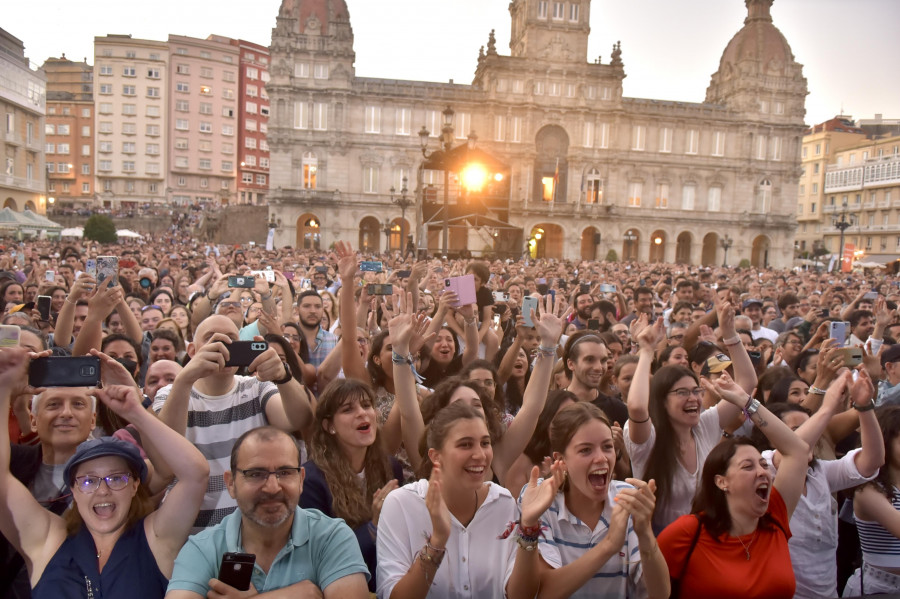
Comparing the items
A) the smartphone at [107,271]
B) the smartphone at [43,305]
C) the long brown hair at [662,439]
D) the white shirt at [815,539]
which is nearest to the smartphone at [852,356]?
the white shirt at [815,539]

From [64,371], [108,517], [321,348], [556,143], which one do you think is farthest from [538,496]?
[556,143]

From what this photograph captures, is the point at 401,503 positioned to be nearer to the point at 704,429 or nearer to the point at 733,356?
the point at 704,429

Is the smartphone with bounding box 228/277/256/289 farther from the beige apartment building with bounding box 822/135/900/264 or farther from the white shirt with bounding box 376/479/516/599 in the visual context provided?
the beige apartment building with bounding box 822/135/900/264

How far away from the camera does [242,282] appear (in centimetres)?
789

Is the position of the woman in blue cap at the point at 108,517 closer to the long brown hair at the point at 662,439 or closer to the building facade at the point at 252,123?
the long brown hair at the point at 662,439

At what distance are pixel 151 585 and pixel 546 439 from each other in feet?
8.28

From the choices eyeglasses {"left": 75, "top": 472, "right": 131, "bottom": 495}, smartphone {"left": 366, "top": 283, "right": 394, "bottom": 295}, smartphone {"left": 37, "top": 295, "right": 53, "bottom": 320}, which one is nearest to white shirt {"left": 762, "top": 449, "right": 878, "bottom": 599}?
eyeglasses {"left": 75, "top": 472, "right": 131, "bottom": 495}

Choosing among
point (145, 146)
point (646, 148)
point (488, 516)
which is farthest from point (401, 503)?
point (145, 146)

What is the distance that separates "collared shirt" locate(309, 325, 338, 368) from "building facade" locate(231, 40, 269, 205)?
7053 cm

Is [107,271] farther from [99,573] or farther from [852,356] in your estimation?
[852,356]

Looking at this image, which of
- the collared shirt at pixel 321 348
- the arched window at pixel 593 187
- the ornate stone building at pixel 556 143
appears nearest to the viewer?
the collared shirt at pixel 321 348

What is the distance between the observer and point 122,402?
3.13 metres

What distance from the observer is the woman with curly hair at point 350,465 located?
3.64 meters

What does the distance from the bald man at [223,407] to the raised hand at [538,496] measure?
170 cm
